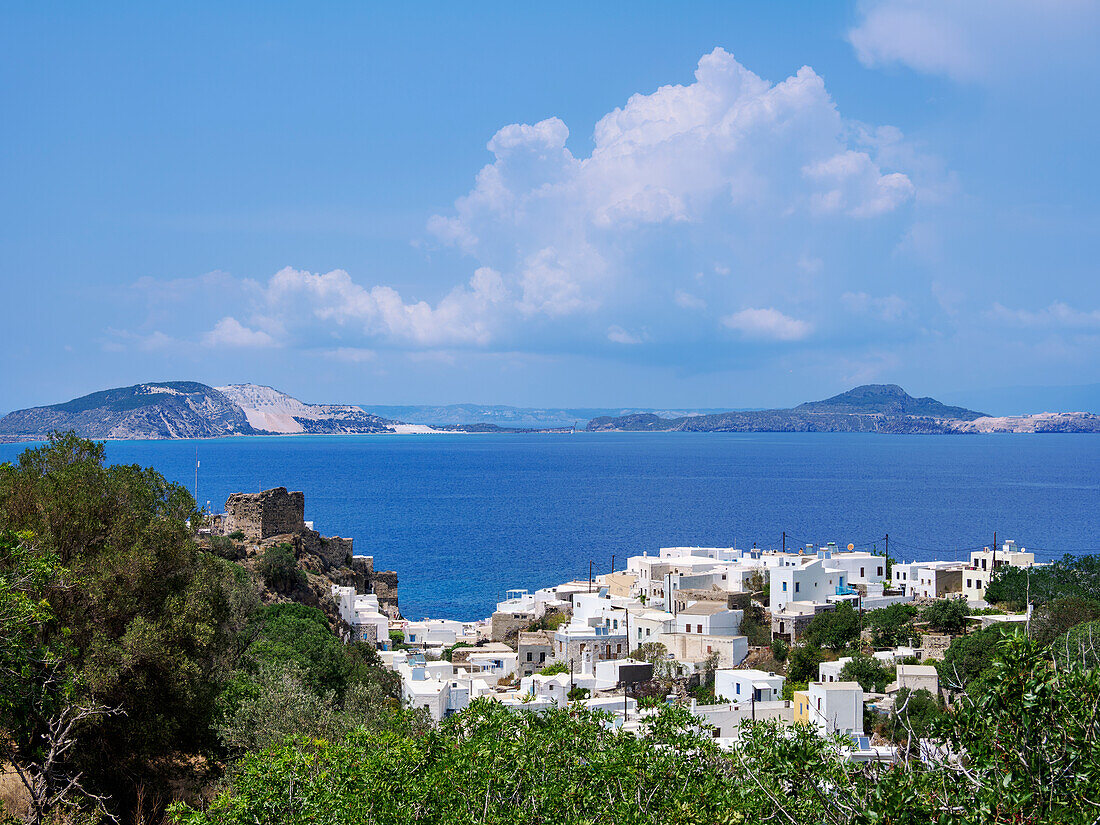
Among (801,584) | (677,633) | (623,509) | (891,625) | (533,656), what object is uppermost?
(801,584)

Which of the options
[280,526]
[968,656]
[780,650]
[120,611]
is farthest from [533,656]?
[120,611]

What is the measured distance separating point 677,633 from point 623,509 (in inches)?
2611

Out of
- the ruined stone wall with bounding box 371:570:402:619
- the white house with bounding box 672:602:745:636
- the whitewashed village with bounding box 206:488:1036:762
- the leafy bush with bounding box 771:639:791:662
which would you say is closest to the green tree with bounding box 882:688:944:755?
the whitewashed village with bounding box 206:488:1036:762

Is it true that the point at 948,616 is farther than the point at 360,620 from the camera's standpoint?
Yes

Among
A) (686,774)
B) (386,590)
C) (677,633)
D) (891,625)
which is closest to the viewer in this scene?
(686,774)

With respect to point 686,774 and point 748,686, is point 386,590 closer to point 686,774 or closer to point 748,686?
point 748,686

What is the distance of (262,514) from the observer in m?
39.1

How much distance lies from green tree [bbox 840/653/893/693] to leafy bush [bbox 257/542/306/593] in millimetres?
20093

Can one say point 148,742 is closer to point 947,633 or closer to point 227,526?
point 227,526

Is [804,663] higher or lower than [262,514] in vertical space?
lower

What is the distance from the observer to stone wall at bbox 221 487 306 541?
3906 cm

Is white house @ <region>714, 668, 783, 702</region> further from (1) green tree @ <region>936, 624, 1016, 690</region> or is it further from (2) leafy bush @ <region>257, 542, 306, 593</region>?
(2) leafy bush @ <region>257, 542, 306, 593</region>

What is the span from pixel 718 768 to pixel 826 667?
24.3 metres

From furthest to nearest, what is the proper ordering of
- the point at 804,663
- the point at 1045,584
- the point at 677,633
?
the point at 1045,584, the point at 677,633, the point at 804,663
